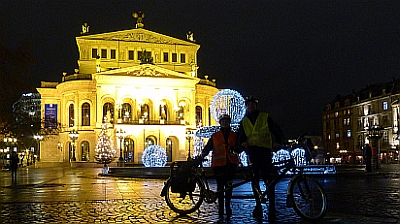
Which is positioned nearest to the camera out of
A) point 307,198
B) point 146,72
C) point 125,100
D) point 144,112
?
point 307,198

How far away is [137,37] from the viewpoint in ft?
262

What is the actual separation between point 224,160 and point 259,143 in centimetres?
71

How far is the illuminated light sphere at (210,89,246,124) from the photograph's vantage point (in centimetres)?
2625

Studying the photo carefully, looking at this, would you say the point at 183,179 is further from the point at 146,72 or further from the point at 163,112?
the point at 163,112

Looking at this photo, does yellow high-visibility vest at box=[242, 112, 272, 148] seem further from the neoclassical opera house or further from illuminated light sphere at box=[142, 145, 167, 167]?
the neoclassical opera house

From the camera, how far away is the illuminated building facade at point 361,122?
→ 8744cm

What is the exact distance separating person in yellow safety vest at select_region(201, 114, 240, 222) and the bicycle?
0.17m

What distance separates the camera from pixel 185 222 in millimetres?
8852

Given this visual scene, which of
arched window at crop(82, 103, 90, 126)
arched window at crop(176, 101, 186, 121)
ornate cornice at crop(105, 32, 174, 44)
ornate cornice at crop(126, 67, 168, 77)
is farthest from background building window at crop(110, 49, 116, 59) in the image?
arched window at crop(176, 101, 186, 121)

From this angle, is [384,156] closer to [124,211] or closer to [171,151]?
[171,151]

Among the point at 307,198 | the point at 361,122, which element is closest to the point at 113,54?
the point at 361,122

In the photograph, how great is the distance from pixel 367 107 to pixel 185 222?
307ft

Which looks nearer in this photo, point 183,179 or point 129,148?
point 183,179

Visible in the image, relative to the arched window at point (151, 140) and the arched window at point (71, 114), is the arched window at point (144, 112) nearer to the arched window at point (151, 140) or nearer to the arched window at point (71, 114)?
the arched window at point (151, 140)
